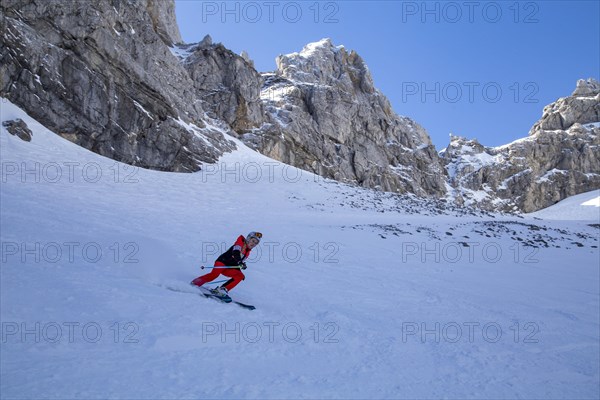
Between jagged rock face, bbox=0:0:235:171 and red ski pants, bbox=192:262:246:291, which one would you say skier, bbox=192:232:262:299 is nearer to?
red ski pants, bbox=192:262:246:291

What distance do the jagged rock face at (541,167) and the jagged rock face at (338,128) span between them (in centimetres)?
1668

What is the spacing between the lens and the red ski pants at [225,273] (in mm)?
7984

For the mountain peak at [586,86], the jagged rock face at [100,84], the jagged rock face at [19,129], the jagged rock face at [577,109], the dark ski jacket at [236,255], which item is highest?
the mountain peak at [586,86]

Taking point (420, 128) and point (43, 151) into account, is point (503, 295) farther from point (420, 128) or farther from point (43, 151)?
point (420, 128)

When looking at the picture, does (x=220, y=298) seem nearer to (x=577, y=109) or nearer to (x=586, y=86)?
(x=577, y=109)

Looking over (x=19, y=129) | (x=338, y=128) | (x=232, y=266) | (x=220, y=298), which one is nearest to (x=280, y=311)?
(x=220, y=298)

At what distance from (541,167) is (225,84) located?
320 ft

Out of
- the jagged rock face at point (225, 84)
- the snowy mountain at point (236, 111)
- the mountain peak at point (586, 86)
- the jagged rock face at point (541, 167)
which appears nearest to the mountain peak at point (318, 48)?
the snowy mountain at point (236, 111)

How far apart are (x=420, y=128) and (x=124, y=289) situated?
116 metres

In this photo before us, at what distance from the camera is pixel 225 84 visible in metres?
57.8

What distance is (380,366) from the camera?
5.23 meters

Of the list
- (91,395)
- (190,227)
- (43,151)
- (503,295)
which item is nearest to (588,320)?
(503,295)

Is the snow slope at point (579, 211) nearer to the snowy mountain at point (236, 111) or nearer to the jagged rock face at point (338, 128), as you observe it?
the snowy mountain at point (236, 111)

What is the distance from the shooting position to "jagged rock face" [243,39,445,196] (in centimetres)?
6219
